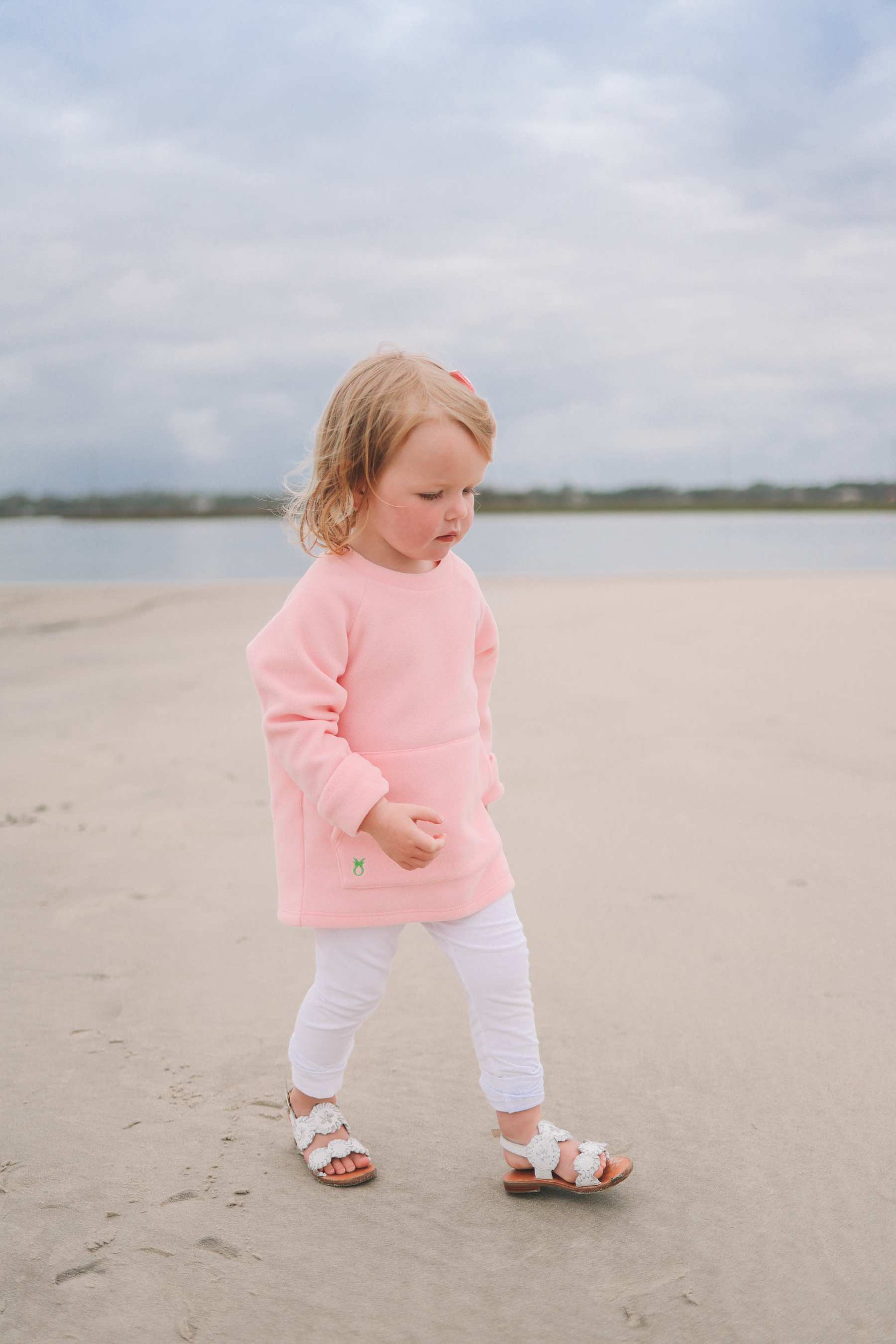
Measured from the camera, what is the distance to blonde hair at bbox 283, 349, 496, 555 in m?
1.53

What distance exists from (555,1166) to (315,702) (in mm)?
793

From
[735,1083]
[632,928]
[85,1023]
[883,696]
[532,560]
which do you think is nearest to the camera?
[735,1083]

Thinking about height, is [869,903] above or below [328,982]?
below

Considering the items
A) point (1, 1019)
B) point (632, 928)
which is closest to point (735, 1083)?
point (632, 928)

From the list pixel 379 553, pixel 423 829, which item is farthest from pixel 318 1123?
pixel 379 553

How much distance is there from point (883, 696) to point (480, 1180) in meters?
3.85

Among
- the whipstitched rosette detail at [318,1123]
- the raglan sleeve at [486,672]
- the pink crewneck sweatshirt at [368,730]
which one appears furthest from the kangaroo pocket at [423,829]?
the whipstitched rosette detail at [318,1123]

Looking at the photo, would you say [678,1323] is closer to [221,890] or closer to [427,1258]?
[427,1258]

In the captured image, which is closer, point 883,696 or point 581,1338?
point 581,1338

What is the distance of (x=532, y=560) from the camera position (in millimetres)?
16281

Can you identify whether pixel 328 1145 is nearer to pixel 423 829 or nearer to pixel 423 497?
pixel 423 829

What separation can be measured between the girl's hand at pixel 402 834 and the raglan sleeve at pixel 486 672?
0.29 m

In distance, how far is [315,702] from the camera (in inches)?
59.7

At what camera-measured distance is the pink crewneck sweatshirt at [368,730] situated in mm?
1529
